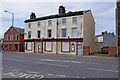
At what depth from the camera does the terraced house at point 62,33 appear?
39750 millimetres

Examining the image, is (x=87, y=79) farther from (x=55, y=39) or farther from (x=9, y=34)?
(x=9, y=34)

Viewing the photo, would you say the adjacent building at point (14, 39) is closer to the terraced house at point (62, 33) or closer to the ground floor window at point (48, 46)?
the terraced house at point (62, 33)

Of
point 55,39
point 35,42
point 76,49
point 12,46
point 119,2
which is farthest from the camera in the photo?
point 12,46

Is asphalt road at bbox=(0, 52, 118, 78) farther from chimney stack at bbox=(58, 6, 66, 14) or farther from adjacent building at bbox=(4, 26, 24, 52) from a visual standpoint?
adjacent building at bbox=(4, 26, 24, 52)

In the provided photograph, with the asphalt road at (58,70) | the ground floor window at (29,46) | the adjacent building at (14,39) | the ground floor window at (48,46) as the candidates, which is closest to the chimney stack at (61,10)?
the ground floor window at (48,46)

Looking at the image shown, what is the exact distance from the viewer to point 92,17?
44.3m

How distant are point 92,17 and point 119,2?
31.0 ft

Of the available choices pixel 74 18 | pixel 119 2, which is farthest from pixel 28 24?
pixel 119 2

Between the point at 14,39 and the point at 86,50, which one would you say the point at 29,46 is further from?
the point at 86,50

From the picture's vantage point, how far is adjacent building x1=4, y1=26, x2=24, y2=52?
54.9 meters

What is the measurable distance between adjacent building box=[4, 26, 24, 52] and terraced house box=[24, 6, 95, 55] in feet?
20.1

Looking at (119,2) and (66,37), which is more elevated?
(119,2)

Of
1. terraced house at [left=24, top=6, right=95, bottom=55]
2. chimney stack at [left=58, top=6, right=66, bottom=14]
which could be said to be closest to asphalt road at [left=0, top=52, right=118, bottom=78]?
terraced house at [left=24, top=6, right=95, bottom=55]

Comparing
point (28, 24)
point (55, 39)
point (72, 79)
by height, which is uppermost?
point (28, 24)
